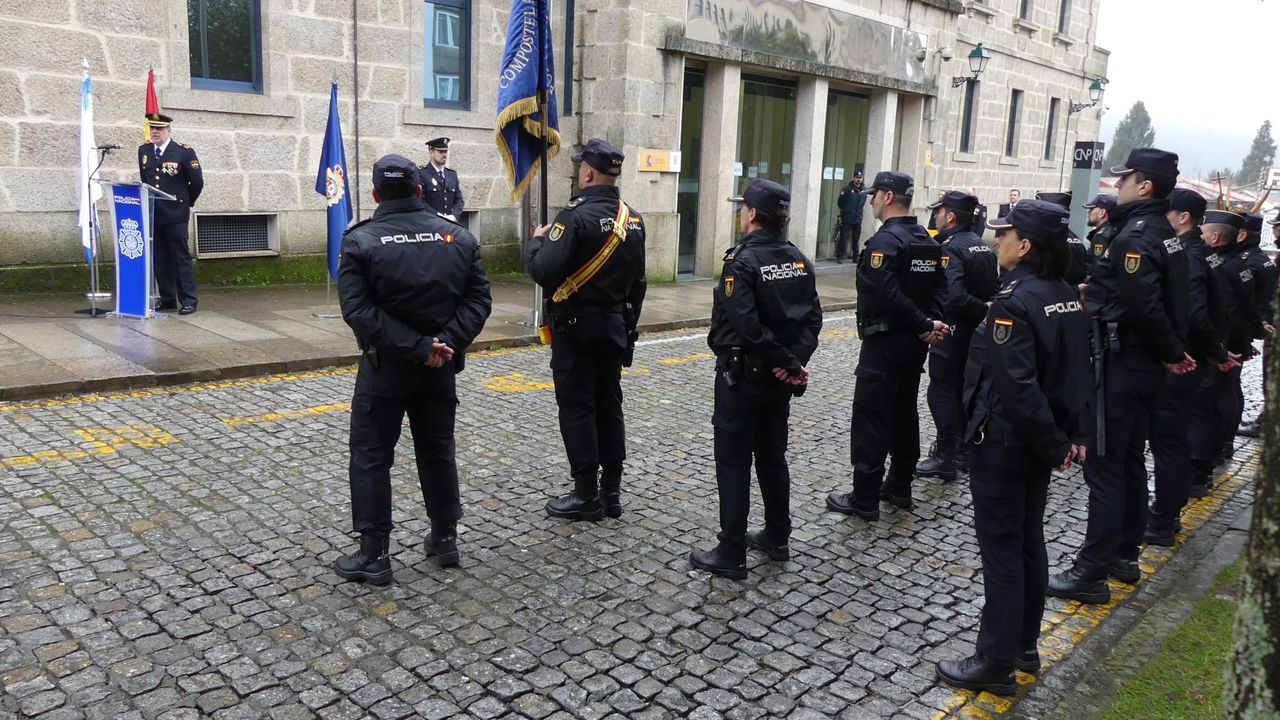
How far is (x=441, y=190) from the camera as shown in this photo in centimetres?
1291

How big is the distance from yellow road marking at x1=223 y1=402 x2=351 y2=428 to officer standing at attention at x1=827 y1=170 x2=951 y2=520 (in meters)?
4.04

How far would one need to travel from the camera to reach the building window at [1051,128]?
1168 inches

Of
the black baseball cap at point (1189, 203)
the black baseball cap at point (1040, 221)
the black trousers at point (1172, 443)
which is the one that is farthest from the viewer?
the black baseball cap at point (1189, 203)

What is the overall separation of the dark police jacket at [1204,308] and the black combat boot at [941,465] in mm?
1749

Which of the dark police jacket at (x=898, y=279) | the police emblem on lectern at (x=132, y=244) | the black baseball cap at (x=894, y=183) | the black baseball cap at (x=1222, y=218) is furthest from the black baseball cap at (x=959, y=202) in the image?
the police emblem on lectern at (x=132, y=244)

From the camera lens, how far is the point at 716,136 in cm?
1742

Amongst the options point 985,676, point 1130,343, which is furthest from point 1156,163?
point 985,676

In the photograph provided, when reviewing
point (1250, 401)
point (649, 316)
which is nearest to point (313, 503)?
point (649, 316)

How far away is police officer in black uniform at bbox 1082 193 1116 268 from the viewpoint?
A: 6250mm

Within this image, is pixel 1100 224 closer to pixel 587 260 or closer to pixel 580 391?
pixel 587 260

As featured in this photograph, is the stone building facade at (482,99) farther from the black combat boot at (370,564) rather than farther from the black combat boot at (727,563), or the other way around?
the black combat boot at (727,563)

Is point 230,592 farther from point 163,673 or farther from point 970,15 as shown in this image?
point 970,15

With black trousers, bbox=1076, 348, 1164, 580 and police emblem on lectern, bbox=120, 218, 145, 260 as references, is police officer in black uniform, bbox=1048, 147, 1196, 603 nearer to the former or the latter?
black trousers, bbox=1076, 348, 1164, 580

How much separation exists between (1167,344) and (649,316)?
8.59 m
